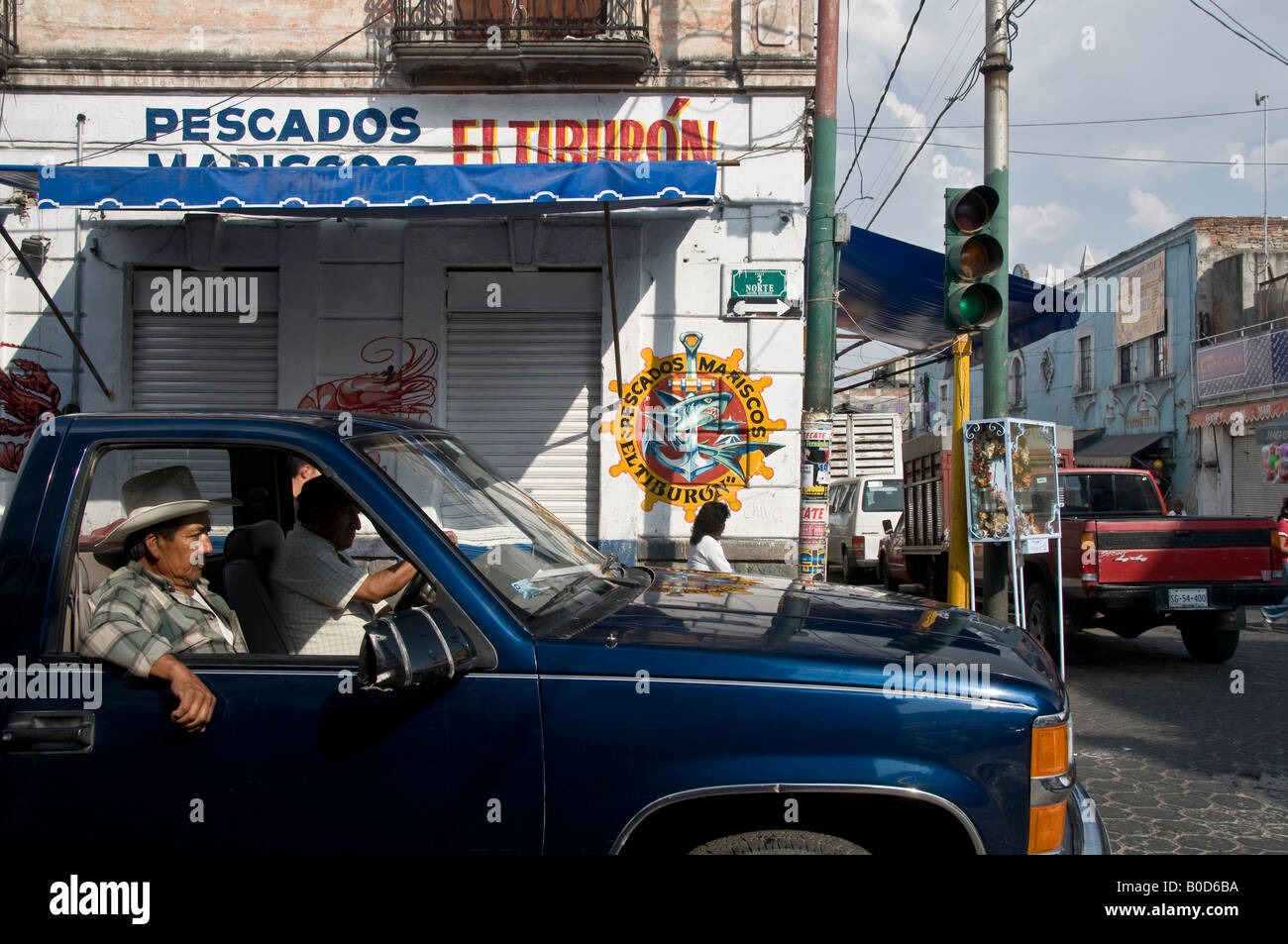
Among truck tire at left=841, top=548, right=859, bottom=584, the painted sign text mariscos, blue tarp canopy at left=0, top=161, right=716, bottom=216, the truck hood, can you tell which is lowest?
truck tire at left=841, top=548, right=859, bottom=584

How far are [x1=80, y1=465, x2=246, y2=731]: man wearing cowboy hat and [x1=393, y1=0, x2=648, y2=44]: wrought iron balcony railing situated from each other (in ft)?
25.8

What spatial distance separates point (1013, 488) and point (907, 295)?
5620 mm

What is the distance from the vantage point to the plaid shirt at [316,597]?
2.88 m

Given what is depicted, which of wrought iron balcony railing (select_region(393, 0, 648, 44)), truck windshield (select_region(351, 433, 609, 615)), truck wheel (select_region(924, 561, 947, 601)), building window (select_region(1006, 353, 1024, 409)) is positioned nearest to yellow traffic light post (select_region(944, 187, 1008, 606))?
wrought iron balcony railing (select_region(393, 0, 648, 44))

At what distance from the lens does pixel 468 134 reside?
980cm

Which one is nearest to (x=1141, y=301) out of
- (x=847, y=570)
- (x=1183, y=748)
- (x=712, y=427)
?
(x=847, y=570)

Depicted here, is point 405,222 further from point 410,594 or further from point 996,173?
point 410,594

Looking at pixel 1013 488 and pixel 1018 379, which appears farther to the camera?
pixel 1018 379

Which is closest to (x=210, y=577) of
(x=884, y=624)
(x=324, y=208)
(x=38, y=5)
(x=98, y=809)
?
(x=98, y=809)

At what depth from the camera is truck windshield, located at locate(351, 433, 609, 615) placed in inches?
108

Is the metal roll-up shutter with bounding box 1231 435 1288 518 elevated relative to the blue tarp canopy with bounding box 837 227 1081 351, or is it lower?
lower

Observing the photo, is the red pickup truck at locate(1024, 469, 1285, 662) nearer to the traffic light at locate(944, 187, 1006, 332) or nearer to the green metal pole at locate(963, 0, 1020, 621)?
the green metal pole at locate(963, 0, 1020, 621)

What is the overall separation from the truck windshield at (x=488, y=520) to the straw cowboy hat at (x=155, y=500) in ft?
2.10
